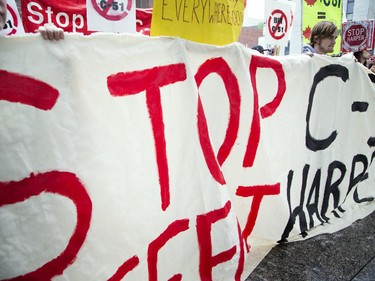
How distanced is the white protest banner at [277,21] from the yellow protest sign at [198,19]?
228cm

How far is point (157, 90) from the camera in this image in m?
1.40

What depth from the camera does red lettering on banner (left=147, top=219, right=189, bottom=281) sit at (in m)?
1.39

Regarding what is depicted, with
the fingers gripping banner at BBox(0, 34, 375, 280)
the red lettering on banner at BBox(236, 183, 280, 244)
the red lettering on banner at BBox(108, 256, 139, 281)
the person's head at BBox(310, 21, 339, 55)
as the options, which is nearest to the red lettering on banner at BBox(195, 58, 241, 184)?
the fingers gripping banner at BBox(0, 34, 375, 280)

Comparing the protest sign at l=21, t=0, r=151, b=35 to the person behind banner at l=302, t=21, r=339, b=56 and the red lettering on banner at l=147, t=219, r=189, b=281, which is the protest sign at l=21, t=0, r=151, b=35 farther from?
the red lettering on banner at l=147, t=219, r=189, b=281

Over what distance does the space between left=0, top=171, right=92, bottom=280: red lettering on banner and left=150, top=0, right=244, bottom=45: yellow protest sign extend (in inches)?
30.6

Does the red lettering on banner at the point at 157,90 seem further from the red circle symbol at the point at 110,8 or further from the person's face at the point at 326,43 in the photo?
the person's face at the point at 326,43

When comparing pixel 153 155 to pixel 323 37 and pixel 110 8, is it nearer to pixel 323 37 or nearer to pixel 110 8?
pixel 110 8

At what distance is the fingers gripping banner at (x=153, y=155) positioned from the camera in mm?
1083

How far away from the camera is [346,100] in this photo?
7.86 feet

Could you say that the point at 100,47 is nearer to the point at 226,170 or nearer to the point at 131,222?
the point at 131,222

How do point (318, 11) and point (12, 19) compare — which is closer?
point (12, 19)

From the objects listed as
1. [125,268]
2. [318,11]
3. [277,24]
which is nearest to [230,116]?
[125,268]

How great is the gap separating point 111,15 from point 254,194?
2.02 metres

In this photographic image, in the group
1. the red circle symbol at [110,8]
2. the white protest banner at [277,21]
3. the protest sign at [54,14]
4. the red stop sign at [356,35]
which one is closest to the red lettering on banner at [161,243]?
the red circle symbol at [110,8]
